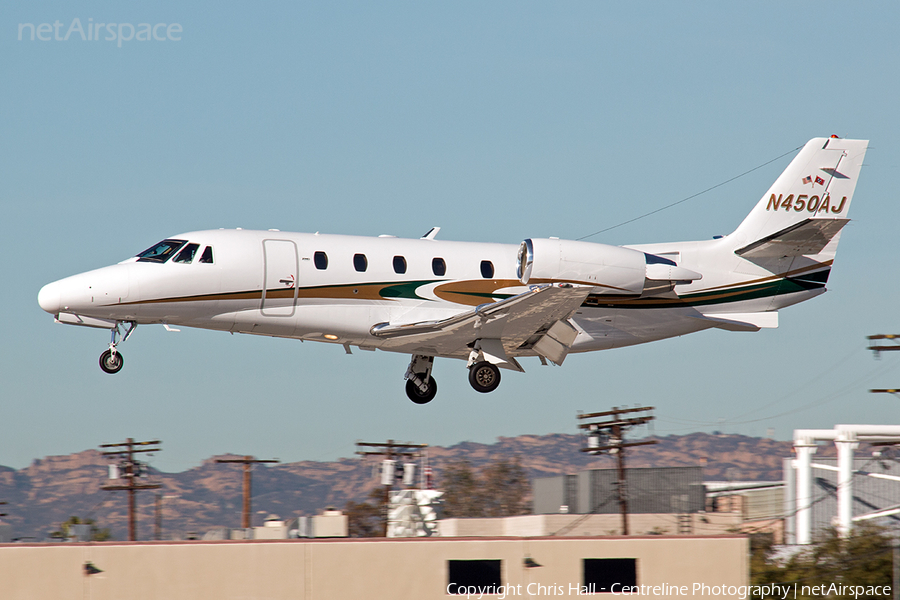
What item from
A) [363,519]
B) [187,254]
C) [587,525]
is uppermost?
[187,254]

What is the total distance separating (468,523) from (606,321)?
923 inches

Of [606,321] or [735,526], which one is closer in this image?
[606,321]

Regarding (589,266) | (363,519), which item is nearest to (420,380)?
(589,266)

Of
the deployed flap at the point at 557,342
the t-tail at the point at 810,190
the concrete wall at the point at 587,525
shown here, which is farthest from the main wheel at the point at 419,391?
the concrete wall at the point at 587,525

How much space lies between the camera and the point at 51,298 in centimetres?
2198

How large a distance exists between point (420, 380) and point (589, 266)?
607cm

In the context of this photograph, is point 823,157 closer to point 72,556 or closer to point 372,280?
point 372,280

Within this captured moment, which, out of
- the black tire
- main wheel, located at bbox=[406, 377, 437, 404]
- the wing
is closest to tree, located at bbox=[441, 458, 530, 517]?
main wheel, located at bbox=[406, 377, 437, 404]

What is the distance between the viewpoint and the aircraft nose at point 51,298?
2198cm

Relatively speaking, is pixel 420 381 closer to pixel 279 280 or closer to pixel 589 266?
pixel 279 280

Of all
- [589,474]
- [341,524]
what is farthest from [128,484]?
[589,474]

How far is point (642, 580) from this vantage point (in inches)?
803

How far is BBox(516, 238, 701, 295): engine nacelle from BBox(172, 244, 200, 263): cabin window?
6.97 meters

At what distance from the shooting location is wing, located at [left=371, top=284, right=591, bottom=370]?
21.8 m
